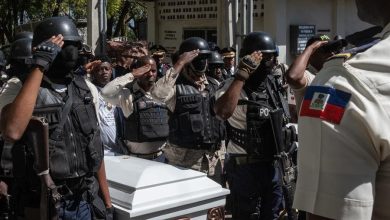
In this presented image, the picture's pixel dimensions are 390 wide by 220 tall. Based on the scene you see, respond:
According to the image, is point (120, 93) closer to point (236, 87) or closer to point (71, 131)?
point (236, 87)

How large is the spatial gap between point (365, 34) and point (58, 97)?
6.17 ft

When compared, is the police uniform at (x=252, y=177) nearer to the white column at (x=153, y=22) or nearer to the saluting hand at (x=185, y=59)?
the saluting hand at (x=185, y=59)

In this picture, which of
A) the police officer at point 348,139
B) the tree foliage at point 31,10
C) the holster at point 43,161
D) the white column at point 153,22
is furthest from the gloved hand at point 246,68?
the tree foliage at point 31,10

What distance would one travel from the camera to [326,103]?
3.82 ft

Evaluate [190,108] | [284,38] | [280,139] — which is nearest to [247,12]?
[284,38]

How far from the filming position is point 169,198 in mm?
2732

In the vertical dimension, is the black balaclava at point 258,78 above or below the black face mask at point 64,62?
below

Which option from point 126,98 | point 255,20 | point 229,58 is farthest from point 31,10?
point 126,98

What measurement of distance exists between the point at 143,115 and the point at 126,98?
0.73 ft

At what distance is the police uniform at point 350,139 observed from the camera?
3.74ft

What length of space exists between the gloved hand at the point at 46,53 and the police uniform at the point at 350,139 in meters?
1.76

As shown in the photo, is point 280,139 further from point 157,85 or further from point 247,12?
point 247,12

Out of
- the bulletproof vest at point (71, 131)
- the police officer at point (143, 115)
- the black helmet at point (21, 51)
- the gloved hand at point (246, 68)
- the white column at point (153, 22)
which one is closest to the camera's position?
the bulletproof vest at point (71, 131)

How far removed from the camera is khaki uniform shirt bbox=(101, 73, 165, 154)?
15.1ft
